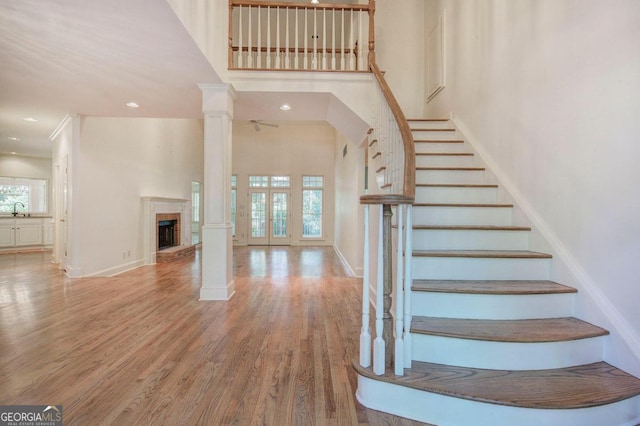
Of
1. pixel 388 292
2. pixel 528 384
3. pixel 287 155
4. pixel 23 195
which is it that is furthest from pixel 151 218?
pixel 528 384

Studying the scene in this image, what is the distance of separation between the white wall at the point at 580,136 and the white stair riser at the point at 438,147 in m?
0.54

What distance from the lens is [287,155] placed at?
1009 cm

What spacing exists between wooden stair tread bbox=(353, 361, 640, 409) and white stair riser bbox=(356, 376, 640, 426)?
0.03 meters

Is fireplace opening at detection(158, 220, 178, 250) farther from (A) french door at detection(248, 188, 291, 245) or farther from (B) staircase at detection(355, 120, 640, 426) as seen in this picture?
(B) staircase at detection(355, 120, 640, 426)

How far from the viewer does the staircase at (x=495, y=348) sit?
4.60 ft

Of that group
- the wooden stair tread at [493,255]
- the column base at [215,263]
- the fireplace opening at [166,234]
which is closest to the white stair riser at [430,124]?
the wooden stair tread at [493,255]

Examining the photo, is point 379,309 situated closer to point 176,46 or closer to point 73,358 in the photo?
point 73,358

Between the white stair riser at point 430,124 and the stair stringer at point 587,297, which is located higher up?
the white stair riser at point 430,124

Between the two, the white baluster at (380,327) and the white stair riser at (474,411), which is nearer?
the white stair riser at (474,411)

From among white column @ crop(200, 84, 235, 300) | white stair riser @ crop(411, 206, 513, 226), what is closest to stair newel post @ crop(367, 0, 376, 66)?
white column @ crop(200, 84, 235, 300)

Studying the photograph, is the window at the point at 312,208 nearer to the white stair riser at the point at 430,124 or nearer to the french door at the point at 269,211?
the french door at the point at 269,211

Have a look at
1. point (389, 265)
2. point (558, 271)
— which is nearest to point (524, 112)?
point (558, 271)

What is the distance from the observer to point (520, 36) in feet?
8.59

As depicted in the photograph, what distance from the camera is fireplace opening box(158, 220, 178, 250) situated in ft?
23.2
